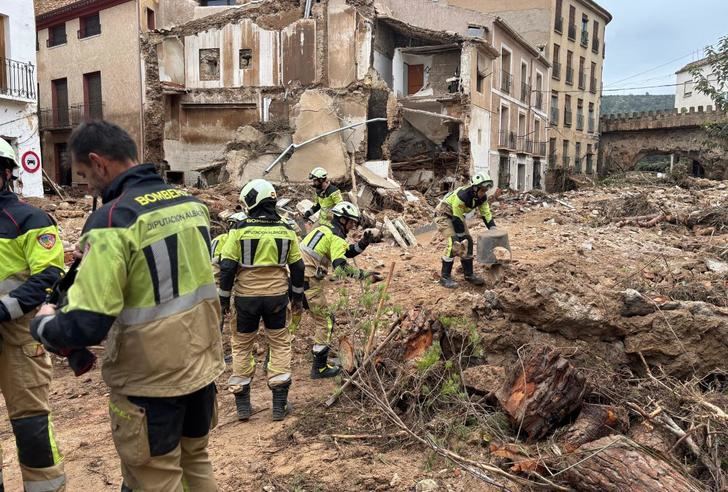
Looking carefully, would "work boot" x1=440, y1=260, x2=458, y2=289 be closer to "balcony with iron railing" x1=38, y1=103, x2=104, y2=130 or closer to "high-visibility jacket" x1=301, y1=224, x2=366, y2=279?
"high-visibility jacket" x1=301, y1=224, x2=366, y2=279

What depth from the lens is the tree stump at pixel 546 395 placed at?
130 inches

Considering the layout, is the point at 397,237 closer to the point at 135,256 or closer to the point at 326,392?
the point at 326,392

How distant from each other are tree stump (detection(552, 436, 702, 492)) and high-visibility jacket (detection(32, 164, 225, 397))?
1.79 m

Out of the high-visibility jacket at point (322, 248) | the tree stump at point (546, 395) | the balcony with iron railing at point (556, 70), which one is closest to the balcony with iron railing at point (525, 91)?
the balcony with iron railing at point (556, 70)

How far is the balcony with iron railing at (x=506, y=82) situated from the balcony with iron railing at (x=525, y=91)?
2.60 meters

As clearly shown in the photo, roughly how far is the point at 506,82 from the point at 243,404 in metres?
24.9

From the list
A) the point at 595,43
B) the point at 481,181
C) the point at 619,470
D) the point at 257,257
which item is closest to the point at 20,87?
the point at 481,181

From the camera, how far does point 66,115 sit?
961 inches

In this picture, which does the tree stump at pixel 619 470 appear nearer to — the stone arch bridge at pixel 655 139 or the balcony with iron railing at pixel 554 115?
the stone arch bridge at pixel 655 139

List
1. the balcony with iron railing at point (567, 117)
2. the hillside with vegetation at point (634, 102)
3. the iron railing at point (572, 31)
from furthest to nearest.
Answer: the hillside with vegetation at point (634, 102), the balcony with iron railing at point (567, 117), the iron railing at point (572, 31)

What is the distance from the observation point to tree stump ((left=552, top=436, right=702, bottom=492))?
8.28ft

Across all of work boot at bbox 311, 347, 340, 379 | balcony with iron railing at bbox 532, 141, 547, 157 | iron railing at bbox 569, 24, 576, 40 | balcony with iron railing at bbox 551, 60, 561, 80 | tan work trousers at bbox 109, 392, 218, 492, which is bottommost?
work boot at bbox 311, 347, 340, 379

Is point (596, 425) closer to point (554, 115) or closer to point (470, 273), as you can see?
point (470, 273)

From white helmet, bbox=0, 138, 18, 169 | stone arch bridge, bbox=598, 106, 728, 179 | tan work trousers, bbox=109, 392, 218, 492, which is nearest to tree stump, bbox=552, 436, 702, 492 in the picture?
tan work trousers, bbox=109, 392, 218, 492
